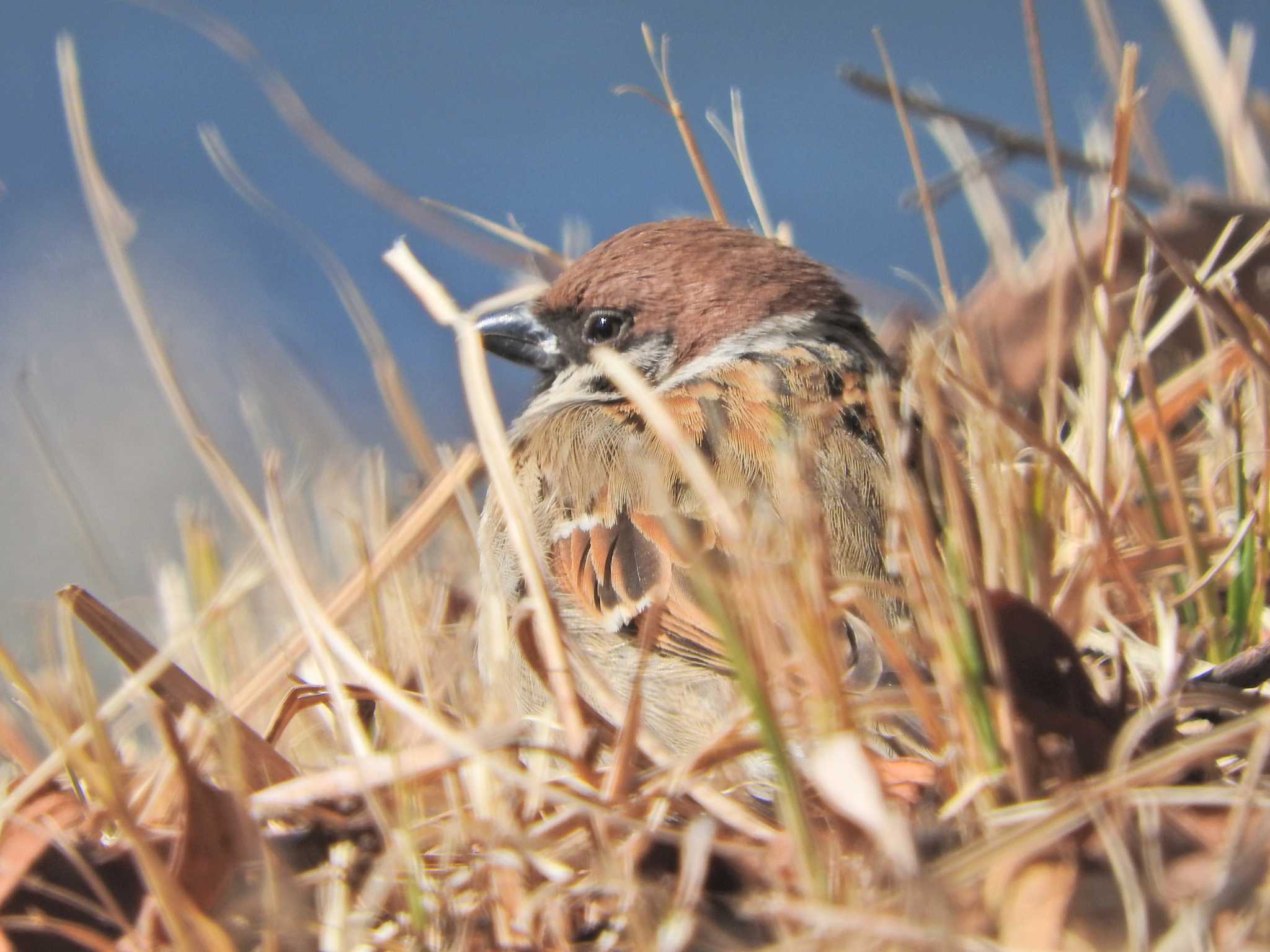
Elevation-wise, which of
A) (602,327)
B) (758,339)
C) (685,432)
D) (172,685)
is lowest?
(172,685)

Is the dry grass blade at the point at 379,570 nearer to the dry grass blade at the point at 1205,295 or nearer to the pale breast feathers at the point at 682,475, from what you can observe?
the pale breast feathers at the point at 682,475

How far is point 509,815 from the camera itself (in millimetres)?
1599

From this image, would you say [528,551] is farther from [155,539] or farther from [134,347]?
[134,347]

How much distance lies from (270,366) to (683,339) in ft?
5.37

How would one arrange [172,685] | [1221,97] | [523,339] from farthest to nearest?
[523,339] → [1221,97] → [172,685]

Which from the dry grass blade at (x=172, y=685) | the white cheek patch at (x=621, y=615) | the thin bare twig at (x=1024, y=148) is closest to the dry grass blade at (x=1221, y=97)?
the thin bare twig at (x=1024, y=148)

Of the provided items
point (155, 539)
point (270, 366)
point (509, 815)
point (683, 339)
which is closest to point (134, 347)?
point (155, 539)

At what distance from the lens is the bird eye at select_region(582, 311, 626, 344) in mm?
3230

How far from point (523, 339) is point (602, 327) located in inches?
9.5

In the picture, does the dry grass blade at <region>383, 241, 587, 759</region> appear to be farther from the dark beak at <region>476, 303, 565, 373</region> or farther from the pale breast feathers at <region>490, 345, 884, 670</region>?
the dark beak at <region>476, 303, 565, 373</region>

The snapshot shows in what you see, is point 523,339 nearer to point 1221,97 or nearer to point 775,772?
point 1221,97

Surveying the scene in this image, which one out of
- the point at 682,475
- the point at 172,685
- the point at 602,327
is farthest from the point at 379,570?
the point at 602,327

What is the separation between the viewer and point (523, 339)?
338 cm

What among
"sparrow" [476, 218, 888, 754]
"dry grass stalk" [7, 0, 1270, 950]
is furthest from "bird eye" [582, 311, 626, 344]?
"dry grass stalk" [7, 0, 1270, 950]
